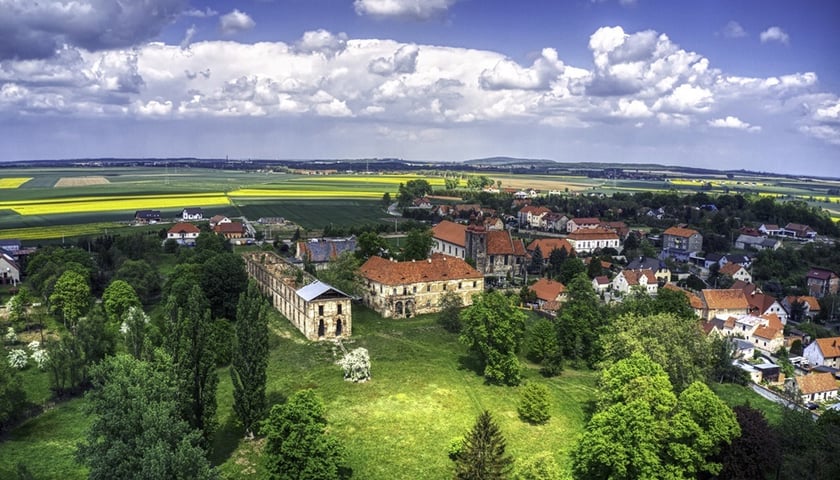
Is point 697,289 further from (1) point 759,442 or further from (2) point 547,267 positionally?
(1) point 759,442

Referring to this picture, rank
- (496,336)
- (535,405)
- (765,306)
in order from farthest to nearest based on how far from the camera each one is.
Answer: (765,306) < (496,336) < (535,405)

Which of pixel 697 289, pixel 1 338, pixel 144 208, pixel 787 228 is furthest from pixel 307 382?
pixel 787 228

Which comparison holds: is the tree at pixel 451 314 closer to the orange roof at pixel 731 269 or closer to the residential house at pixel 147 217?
the orange roof at pixel 731 269

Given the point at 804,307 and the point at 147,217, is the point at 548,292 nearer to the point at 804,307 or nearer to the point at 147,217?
the point at 804,307

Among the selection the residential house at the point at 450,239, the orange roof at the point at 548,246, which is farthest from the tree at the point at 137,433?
the orange roof at the point at 548,246

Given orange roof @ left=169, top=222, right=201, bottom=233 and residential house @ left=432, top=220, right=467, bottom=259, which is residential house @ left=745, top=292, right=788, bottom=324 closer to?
residential house @ left=432, top=220, right=467, bottom=259

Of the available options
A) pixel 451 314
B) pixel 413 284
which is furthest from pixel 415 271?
pixel 451 314

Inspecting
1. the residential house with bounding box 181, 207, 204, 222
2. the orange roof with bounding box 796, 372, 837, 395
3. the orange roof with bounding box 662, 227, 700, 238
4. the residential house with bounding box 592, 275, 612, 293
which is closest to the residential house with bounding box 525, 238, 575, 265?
the residential house with bounding box 592, 275, 612, 293

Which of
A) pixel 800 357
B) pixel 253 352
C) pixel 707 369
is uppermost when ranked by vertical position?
pixel 253 352

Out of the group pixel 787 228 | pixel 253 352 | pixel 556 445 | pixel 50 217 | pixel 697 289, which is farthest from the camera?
pixel 787 228
